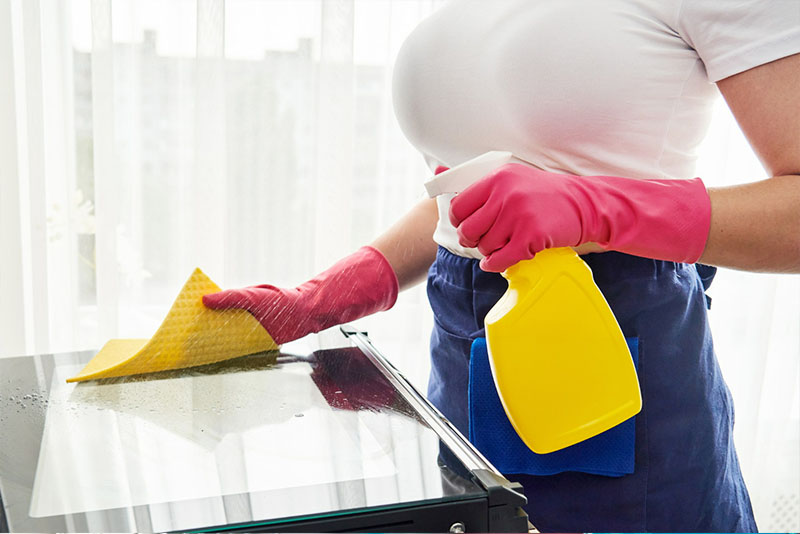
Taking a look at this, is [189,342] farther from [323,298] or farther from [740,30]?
[740,30]

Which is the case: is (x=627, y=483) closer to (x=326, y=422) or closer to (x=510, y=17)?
(x=326, y=422)

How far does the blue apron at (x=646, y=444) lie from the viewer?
0.82 meters

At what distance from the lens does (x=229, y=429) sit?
0.69 m

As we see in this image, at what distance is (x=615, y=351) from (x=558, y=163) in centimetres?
23

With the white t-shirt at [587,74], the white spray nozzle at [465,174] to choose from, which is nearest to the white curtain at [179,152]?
the white t-shirt at [587,74]

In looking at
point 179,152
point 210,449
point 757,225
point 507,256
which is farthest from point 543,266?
point 179,152

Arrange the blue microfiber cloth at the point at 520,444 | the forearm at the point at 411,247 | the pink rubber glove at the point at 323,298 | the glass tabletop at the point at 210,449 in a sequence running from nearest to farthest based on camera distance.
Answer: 1. the glass tabletop at the point at 210,449
2. the blue microfiber cloth at the point at 520,444
3. the pink rubber glove at the point at 323,298
4. the forearm at the point at 411,247

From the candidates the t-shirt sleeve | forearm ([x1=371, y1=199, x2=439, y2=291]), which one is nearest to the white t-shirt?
the t-shirt sleeve

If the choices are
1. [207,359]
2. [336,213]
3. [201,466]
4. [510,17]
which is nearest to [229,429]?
[201,466]

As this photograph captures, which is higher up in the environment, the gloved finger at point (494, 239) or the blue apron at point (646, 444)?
the gloved finger at point (494, 239)

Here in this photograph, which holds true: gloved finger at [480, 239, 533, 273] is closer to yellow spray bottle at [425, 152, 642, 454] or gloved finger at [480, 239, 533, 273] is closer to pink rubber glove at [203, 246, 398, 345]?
yellow spray bottle at [425, 152, 642, 454]

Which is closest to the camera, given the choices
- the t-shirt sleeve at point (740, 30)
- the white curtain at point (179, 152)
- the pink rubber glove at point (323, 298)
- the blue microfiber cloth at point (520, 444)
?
the t-shirt sleeve at point (740, 30)

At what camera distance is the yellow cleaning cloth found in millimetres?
865

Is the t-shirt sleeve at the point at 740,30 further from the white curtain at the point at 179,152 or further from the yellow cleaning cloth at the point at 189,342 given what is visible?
the white curtain at the point at 179,152
